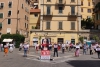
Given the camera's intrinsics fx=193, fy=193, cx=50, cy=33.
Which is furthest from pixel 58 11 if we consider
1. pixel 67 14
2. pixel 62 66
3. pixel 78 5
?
pixel 62 66

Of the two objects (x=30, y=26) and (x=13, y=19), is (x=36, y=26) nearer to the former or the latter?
(x=30, y=26)

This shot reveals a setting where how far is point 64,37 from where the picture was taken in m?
52.0

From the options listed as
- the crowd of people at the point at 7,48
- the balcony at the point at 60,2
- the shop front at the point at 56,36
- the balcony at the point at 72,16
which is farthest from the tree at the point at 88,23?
the crowd of people at the point at 7,48

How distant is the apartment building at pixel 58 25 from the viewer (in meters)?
51.9

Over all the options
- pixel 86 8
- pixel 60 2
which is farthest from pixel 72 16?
pixel 86 8

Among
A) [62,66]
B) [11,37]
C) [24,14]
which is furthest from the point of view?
[24,14]

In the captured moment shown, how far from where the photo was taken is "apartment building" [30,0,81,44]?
170 ft

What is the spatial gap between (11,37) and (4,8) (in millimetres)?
8912

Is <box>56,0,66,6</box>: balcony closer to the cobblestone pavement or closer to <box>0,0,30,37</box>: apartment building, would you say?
<box>0,0,30,37</box>: apartment building

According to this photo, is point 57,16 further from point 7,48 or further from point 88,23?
point 7,48

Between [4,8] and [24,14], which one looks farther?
[24,14]

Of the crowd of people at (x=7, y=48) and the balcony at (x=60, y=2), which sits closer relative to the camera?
the crowd of people at (x=7, y=48)

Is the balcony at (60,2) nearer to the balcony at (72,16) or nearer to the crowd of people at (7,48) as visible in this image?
the balcony at (72,16)

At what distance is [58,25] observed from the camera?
5194 centimetres
